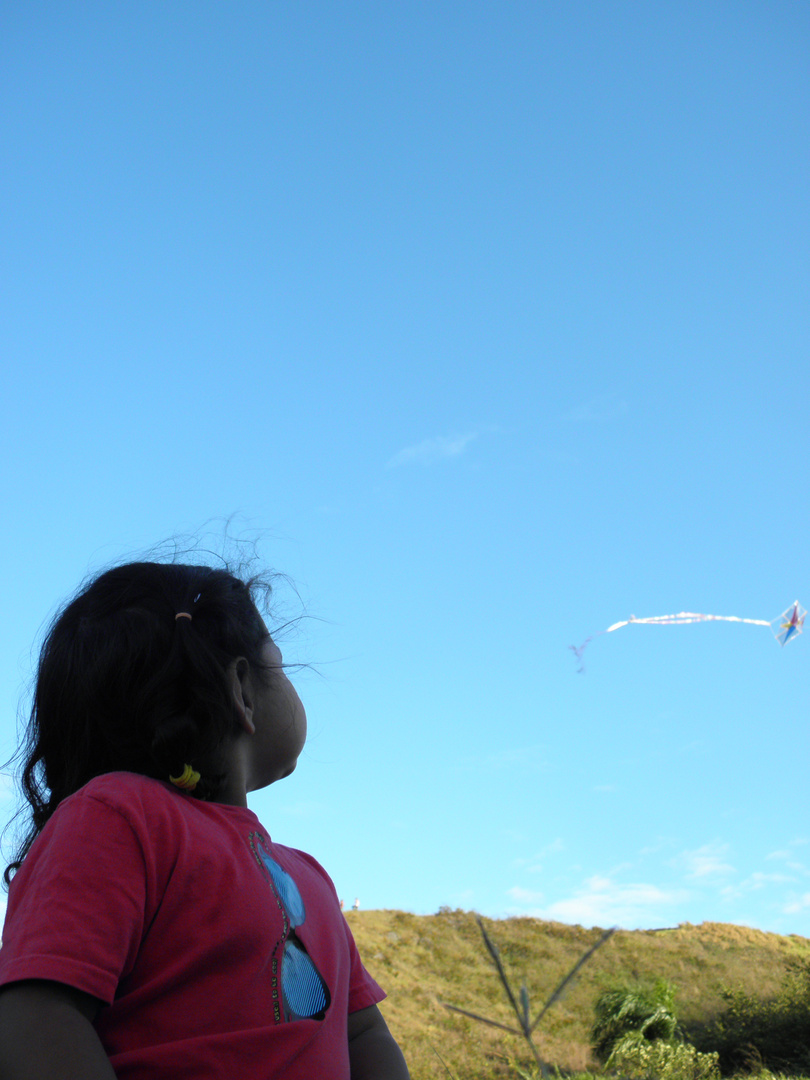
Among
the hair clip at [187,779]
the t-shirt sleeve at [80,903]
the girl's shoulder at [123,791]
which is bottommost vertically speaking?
the t-shirt sleeve at [80,903]

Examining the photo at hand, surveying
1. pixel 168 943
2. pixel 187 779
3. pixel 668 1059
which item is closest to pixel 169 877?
pixel 168 943

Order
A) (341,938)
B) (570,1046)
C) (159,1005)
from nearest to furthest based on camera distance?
(159,1005) < (341,938) < (570,1046)

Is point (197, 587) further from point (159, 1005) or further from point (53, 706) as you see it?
point (159, 1005)

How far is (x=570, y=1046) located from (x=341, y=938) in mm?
21797

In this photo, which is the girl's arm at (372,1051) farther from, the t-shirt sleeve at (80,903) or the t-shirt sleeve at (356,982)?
the t-shirt sleeve at (80,903)

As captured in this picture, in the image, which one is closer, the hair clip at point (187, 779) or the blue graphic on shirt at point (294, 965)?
the blue graphic on shirt at point (294, 965)

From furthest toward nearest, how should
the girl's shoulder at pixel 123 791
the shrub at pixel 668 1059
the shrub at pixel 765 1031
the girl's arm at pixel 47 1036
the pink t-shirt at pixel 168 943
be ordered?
1. the shrub at pixel 765 1031
2. the shrub at pixel 668 1059
3. the girl's shoulder at pixel 123 791
4. the pink t-shirt at pixel 168 943
5. the girl's arm at pixel 47 1036

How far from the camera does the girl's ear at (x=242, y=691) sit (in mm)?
1713

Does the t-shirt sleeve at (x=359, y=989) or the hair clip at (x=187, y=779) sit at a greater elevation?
the hair clip at (x=187, y=779)

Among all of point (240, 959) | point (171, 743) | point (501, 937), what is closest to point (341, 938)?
point (240, 959)

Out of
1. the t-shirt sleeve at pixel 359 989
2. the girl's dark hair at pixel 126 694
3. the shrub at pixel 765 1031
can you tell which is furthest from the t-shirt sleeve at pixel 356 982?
the shrub at pixel 765 1031

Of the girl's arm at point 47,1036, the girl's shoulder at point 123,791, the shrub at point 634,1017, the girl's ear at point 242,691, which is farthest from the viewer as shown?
the shrub at point 634,1017

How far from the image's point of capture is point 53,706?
1657 millimetres

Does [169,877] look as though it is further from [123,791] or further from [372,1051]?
[372,1051]
